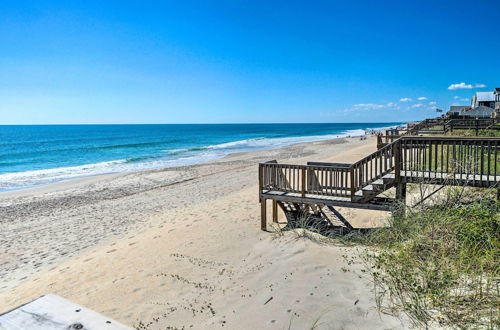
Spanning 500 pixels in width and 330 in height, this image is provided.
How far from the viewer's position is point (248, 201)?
1335 cm

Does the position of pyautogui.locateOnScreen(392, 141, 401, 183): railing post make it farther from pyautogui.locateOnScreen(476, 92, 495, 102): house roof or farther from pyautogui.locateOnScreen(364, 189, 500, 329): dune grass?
pyautogui.locateOnScreen(476, 92, 495, 102): house roof

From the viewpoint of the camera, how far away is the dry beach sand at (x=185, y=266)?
16.0ft

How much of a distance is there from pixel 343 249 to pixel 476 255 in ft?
7.68

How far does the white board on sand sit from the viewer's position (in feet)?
4.08

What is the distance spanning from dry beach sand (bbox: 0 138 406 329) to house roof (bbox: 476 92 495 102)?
2058 inches

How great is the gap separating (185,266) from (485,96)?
60478mm

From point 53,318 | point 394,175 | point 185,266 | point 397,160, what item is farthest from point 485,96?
point 53,318

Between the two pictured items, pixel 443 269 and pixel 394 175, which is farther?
pixel 394 175

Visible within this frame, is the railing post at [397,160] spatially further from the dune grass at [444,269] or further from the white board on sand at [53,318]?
the white board on sand at [53,318]

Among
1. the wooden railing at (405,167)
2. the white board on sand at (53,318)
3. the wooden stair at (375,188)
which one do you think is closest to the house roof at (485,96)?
the wooden railing at (405,167)

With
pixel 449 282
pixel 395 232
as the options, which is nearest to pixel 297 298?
pixel 449 282

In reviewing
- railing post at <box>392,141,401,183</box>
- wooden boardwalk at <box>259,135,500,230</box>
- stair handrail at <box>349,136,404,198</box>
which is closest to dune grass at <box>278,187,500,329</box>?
wooden boardwalk at <box>259,135,500,230</box>

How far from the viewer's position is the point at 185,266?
748cm

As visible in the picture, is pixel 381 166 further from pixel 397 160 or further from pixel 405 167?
pixel 405 167
